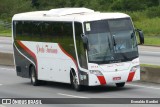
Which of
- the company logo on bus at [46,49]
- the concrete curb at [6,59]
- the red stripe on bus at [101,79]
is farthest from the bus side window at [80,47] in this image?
the concrete curb at [6,59]

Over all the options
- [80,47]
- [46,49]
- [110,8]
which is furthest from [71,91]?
[110,8]

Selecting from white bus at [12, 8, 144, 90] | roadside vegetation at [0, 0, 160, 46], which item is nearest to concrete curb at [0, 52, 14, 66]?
white bus at [12, 8, 144, 90]

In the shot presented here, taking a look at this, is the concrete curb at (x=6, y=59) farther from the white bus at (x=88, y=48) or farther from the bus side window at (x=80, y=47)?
the bus side window at (x=80, y=47)

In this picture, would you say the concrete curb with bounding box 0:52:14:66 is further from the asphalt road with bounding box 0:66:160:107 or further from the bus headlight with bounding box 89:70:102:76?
the bus headlight with bounding box 89:70:102:76

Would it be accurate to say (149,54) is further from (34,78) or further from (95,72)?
(95,72)

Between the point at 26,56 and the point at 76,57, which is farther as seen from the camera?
→ the point at 26,56

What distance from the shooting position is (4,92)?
23.6 meters

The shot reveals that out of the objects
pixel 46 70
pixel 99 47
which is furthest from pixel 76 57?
pixel 46 70

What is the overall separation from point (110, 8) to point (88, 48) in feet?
214

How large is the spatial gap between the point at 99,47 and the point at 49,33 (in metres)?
3.26

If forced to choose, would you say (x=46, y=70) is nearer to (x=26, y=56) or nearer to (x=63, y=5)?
(x=26, y=56)

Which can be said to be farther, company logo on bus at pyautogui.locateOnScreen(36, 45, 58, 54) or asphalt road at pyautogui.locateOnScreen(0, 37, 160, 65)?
asphalt road at pyautogui.locateOnScreen(0, 37, 160, 65)

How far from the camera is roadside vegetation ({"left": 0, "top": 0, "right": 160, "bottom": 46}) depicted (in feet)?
224

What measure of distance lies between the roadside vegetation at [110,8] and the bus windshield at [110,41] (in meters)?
37.7
